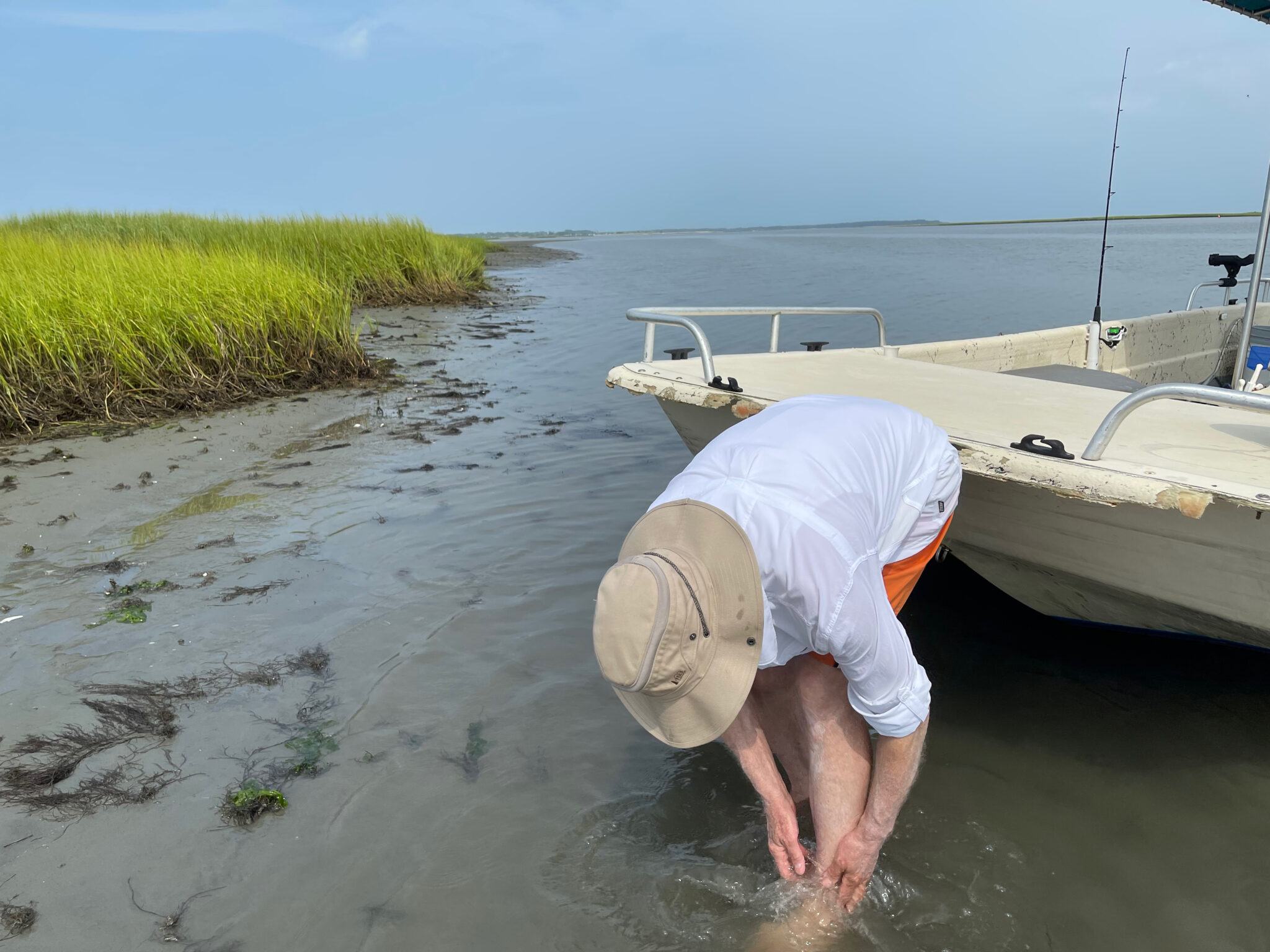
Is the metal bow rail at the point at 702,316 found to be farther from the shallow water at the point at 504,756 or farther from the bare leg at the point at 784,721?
the bare leg at the point at 784,721

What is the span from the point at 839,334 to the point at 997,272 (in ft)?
42.6

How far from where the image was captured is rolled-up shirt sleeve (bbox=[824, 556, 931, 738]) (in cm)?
155

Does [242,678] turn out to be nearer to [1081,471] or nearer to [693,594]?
[693,594]

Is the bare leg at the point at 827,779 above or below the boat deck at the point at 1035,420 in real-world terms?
below

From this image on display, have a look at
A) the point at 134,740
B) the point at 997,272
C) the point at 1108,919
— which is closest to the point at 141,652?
the point at 134,740

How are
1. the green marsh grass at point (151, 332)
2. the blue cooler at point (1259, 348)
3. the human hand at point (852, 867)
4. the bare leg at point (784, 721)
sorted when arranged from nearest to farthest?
the human hand at point (852, 867) < the bare leg at point (784, 721) < the blue cooler at point (1259, 348) < the green marsh grass at point (151, 332)

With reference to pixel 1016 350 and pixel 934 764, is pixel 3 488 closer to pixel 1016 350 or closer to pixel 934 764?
pixel 934 764

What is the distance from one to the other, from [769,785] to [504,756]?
1.04 m

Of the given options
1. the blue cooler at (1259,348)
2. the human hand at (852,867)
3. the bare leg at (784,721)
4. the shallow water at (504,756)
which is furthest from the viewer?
the blue cooler at (1259,348)

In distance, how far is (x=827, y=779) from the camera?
2008mm

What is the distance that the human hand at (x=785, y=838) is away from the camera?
2031mm

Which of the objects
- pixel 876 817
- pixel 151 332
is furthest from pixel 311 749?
pixel 151 332

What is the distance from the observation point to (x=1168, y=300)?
49.8 ft

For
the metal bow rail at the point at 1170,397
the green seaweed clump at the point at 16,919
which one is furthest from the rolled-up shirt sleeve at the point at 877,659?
the green seaweed clump at the point at 16,919
